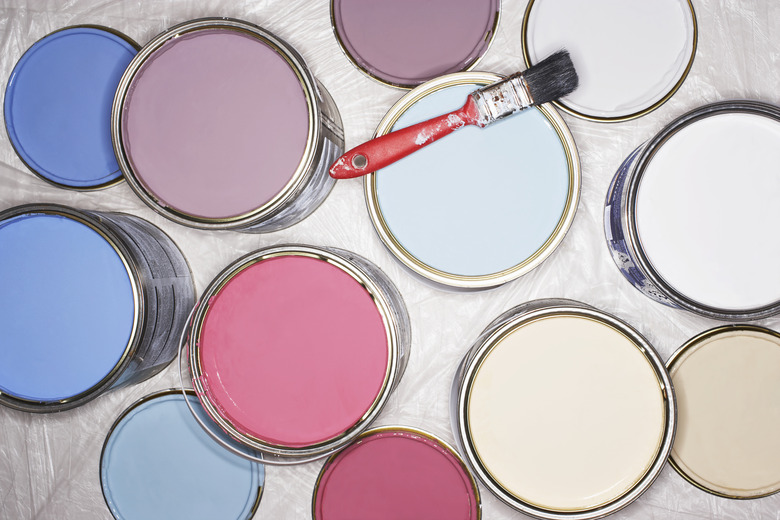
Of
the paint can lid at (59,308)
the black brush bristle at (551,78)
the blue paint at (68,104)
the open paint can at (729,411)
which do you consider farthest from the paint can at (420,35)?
the open paint can at (729,411)

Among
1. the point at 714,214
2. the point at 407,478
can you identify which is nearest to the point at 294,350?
the point at 407,478

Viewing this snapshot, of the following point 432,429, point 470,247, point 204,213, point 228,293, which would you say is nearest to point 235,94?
point 204,213

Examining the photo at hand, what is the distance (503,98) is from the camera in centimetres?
85

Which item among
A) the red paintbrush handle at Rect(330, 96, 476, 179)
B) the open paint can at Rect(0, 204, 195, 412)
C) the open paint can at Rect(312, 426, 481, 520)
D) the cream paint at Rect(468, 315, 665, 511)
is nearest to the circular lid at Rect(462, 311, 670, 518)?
the cream paint at Rect(468, 315, 665, 511)

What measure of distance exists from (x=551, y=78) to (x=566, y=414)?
567 millimetres

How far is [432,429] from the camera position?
1026 mm

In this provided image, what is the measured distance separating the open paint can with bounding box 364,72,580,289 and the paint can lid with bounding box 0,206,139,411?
18.5 inches

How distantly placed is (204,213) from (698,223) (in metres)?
0.84

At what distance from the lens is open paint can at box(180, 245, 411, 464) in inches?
33.1

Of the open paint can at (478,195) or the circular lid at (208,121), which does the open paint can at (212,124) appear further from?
the open paint can at (478,195)

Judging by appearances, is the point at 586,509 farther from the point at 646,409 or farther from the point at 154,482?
the point at 154,482

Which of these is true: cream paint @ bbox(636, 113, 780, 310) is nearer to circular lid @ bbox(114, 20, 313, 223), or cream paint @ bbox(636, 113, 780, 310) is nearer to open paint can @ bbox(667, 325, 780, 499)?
open paint can @ bbox(667, 325, 780, 499)

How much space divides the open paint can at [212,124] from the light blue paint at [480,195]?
6.4 inches

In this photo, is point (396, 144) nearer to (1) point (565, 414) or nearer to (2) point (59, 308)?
(1) point (565, 414)
